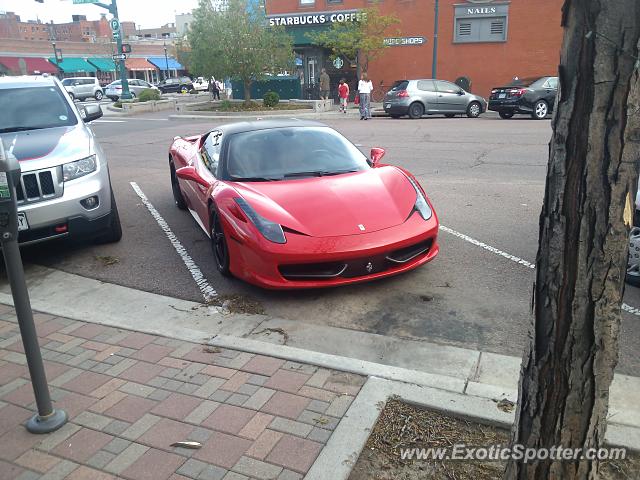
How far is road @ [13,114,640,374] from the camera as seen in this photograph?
13.1 feet

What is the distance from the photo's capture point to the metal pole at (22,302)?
100 inches

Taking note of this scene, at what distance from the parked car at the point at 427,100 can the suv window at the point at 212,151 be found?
15.4 m

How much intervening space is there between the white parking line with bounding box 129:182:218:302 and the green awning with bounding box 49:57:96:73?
65.0 meters

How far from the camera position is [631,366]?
3.33 metres

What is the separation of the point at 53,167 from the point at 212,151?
158 centimetres

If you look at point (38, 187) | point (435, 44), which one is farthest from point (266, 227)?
point (435, 44)

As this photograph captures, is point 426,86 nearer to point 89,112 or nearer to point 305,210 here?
point 89,112

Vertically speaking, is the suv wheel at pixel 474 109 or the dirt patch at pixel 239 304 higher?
the suv wheel at pixel 474 109

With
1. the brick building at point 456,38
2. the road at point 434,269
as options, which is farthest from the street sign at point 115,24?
the road at point 434,269

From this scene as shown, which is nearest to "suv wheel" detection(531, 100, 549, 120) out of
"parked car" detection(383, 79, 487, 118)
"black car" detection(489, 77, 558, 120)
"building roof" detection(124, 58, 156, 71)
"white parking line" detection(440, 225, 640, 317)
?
"black car" detection(489, 77, 558, 120)

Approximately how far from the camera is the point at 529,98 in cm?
1939

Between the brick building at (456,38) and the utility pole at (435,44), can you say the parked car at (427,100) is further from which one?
the brick building at (456,38)

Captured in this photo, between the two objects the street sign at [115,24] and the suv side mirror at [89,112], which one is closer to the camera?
the suv side mirror at [89,112]

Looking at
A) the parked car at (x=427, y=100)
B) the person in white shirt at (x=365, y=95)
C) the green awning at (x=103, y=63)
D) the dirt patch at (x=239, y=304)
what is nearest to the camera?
the dirt patch at (x=239, y=304)
